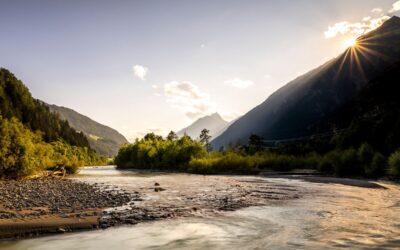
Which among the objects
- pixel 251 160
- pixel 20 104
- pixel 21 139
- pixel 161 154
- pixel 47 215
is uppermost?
pixel 20 104

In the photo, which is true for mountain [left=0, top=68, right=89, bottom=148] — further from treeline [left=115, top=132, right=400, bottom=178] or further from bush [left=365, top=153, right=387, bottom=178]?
bush [left=365, top=153, right=387, bottom=178]

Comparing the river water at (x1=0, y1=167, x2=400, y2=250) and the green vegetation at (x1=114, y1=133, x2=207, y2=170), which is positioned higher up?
the green vegetation at (x1=114, y1=133, x2=207, y2=170)

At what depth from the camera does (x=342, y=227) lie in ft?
52.1

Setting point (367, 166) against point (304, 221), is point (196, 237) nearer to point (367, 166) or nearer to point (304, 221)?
point (304, 221)

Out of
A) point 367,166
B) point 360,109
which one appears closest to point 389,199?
point 367,166

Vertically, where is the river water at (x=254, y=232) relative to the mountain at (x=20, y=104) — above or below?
below

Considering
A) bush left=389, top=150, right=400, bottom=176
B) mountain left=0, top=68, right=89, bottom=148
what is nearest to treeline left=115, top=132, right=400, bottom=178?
bush left=389, top=150, right=400, bottom=176

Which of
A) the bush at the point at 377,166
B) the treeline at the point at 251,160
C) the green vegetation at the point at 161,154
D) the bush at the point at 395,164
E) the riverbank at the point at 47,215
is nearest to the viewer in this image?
the riverbank at the point at 47,215

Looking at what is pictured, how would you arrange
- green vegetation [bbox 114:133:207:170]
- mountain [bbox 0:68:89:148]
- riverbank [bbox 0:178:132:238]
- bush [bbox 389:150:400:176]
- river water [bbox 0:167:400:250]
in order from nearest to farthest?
river water [bbox 0:167:400:250] < riverbank [bbox 0:178:132:238] < bush [bbox 389:150:400:176] < green vegetation [bbox 114:133:207:170] < mountain [bbox 0:68:89:148]

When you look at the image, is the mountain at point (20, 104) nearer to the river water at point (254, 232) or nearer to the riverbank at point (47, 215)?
the riverbank at point (47, 215)

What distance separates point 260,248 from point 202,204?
37.7 ft

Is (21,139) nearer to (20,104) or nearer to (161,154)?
(161,154)

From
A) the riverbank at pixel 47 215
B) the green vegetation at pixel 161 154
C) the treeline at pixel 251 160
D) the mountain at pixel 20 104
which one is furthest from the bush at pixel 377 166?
the mountain at pixel 20 104

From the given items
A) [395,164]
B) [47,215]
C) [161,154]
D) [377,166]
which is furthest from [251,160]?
[47,215]
